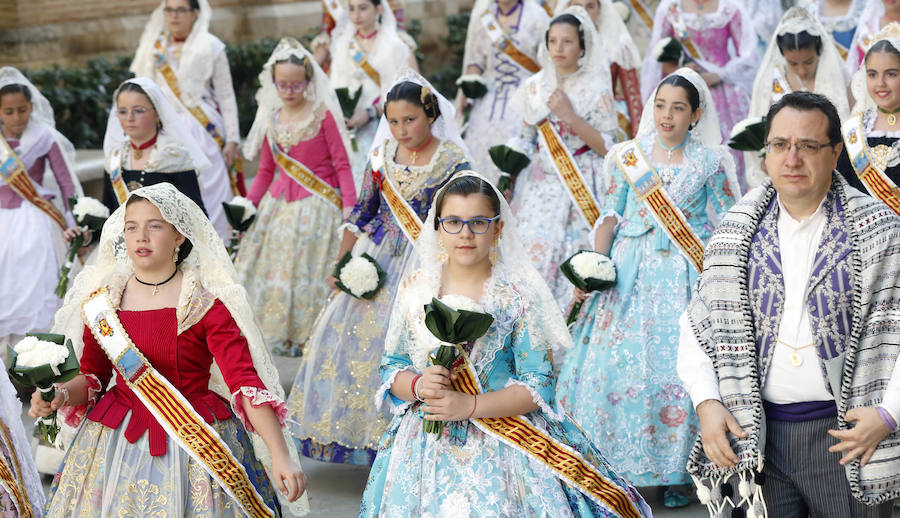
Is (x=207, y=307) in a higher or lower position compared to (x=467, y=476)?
higher

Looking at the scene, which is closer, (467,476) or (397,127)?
(467,476)

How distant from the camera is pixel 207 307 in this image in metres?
4.17

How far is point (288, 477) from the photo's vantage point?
3887 millimetres

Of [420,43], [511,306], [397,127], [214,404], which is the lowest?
[214,404]

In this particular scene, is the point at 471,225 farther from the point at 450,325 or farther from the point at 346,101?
the point at 346,101

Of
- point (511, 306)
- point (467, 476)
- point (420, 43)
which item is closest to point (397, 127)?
point (511, 306)

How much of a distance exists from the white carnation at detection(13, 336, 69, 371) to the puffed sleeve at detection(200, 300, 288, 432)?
47cm

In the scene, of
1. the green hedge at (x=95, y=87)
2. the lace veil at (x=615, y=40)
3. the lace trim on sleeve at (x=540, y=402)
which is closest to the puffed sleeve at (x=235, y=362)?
the lace trim on sleeve at (x=540, y=402)

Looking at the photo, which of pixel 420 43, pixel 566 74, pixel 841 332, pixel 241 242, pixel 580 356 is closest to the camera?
pixel 841 332

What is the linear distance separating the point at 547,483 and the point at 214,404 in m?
1.08

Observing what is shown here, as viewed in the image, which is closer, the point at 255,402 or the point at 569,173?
the point at 255,402

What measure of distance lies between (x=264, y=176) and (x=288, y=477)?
4245mm

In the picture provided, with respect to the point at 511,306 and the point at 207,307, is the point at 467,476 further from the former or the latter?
the point at 207,307

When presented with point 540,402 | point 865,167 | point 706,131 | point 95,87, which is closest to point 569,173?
point 706,131
